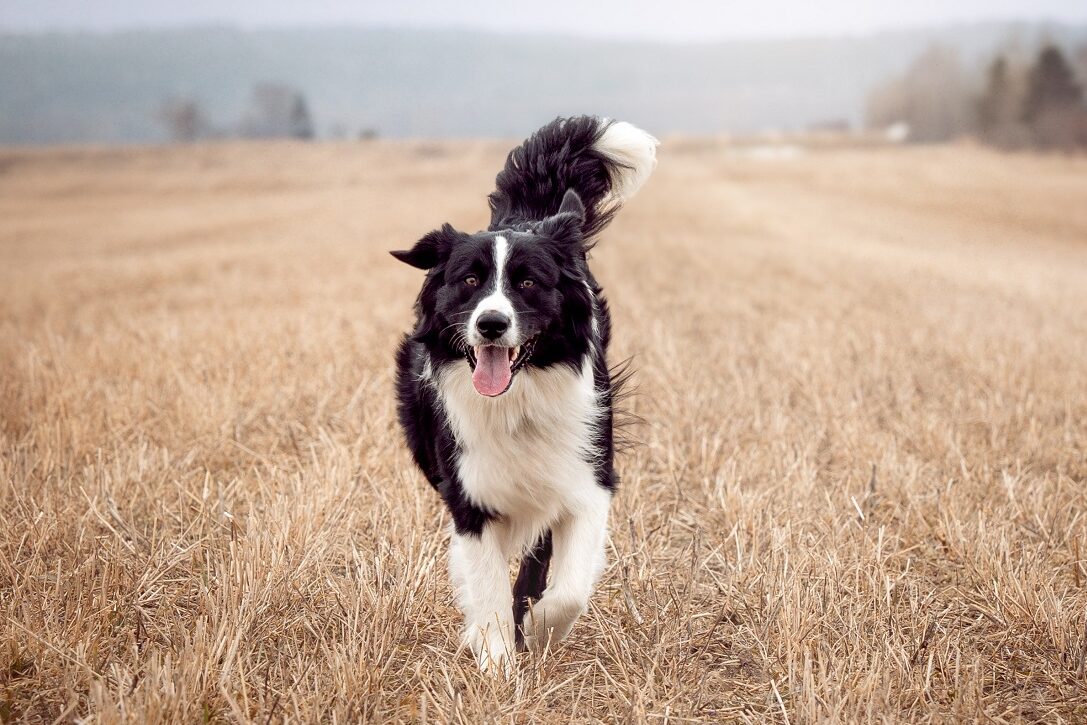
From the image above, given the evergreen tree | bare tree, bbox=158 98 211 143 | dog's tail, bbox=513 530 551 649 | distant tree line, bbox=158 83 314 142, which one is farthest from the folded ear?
bare tree, bbox=158 98 211 143

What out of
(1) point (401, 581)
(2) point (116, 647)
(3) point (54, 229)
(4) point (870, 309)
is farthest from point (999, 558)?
(3) point (54, 229)

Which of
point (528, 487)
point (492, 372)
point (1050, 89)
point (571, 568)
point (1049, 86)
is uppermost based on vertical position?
point (492, 372)

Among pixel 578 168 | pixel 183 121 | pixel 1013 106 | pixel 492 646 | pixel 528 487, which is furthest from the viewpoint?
pixel 183 121

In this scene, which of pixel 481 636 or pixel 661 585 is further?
pixel 661 585

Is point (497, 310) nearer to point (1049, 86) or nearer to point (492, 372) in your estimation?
point (492, 372)

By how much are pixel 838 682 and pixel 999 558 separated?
1.05 m

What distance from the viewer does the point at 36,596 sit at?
118 inches

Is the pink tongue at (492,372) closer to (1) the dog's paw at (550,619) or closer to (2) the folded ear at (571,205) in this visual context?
(1) the dog's paw at (550,619)

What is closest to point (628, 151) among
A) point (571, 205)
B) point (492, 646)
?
point (571, 205)

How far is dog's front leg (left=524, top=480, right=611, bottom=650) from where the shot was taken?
2.81 metres

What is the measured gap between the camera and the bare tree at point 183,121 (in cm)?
10325

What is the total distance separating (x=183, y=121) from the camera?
339ft

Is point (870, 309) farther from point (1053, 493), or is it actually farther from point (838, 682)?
point (838, 682)

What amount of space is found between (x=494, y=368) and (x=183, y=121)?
11158 centimetres
